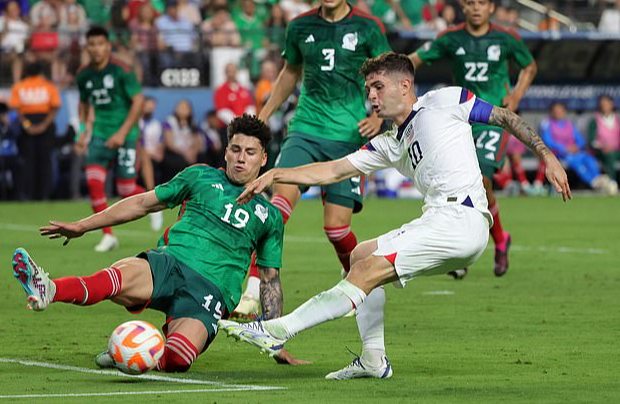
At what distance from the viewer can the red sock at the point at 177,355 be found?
7930mm

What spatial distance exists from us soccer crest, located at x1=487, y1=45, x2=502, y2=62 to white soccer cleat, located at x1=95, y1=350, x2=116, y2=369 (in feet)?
22.0

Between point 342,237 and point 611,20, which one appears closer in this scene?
point 342,237

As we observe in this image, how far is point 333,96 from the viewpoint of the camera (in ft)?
37.3

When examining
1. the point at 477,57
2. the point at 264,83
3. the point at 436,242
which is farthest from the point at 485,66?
the point at 264,83

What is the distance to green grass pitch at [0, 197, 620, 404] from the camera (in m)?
7.23

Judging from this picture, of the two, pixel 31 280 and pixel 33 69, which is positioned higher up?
pixel 31 280

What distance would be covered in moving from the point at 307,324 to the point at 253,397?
579 mm

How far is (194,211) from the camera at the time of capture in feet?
28.1

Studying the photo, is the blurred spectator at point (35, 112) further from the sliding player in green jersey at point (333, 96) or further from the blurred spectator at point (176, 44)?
the sliding player in green jersey at point (333, 96)

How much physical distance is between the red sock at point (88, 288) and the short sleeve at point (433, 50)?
6.25m

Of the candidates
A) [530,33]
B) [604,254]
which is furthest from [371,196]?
[604,254]

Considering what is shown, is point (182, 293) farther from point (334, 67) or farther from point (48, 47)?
point (48, 47)

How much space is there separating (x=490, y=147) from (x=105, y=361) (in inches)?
249

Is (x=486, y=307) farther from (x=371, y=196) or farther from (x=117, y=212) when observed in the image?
(x=371, y=196)
